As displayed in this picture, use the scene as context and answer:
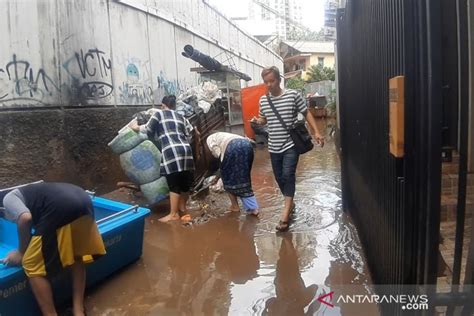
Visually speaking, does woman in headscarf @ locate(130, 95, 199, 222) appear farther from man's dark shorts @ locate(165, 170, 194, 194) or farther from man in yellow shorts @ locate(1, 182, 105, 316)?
man in yellow shorts @ locate(1, 182, 105, 316)

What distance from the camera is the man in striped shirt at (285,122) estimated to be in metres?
4.70

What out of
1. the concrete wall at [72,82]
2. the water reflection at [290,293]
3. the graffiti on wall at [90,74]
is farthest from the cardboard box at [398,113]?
the graffiti on wall at [90,74]

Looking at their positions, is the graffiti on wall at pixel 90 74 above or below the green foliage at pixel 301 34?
below

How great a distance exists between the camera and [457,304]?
2.03 meters

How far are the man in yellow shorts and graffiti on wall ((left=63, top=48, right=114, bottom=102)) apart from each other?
4346 mm

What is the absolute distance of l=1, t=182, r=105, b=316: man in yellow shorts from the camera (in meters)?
2.80

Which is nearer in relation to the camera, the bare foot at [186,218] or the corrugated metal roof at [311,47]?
the bare foot at [186,218]

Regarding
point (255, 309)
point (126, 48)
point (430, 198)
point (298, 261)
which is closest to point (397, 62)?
point (430, 198)

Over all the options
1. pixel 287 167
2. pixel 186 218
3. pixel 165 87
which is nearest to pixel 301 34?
pixel 165 87

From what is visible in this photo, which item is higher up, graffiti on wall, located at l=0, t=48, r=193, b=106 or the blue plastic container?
graffiti on wall, located at l=0, t=48, r=193, b=106

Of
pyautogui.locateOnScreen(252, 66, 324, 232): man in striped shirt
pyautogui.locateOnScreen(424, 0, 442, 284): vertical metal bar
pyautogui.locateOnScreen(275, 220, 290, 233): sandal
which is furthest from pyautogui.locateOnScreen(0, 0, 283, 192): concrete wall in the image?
pyautogui.locateOnScreen(424, 0, 442, 284): vertical metal bar

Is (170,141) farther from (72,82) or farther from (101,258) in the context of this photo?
(72,82)

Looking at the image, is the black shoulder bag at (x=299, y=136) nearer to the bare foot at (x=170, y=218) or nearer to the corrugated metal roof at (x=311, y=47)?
the bare foot at (x=170, y=218)

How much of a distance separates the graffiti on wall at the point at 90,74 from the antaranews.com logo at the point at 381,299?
5.38m
